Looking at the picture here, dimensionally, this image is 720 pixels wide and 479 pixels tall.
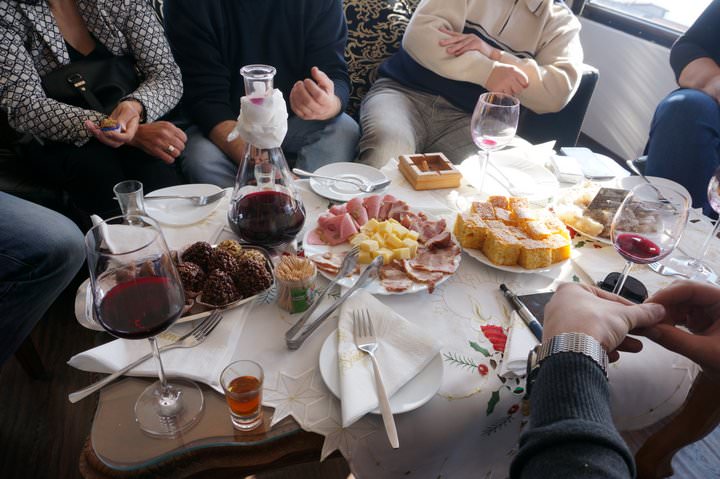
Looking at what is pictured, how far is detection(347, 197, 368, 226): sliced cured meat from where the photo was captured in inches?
41.7

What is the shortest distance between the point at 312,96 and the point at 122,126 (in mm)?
663

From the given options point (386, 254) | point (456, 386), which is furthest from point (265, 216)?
point (456, 386)

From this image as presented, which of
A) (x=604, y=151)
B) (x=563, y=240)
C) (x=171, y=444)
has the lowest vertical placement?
(x=604, y=151)

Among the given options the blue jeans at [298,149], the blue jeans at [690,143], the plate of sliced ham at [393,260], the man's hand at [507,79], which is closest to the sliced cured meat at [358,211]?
the plate of sliced ham at [393,260]

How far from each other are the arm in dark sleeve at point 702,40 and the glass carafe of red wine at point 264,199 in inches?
82.4

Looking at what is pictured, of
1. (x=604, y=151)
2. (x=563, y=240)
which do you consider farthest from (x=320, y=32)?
(x=604, y=151)

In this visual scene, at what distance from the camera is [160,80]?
1.71m

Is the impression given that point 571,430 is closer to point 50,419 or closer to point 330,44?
point 50,419

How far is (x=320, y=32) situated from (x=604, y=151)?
2.52m

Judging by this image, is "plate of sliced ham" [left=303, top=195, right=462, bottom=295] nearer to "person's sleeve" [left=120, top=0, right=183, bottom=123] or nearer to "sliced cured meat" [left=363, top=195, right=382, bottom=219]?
"sliced cured meat" [left=363, top=195, right=382, bottom=219]

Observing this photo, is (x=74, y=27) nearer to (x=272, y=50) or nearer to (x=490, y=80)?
(x=272, y=50)

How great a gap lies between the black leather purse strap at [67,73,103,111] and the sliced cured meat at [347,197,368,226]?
111 cm

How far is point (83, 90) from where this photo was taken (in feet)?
5.15

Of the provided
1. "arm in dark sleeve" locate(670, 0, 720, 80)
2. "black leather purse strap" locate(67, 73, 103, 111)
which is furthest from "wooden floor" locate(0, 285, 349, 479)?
"arm in dark sleeve" locate(670, 0, 720, 80)
